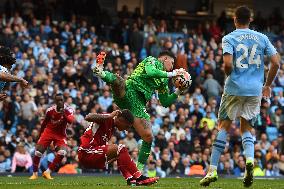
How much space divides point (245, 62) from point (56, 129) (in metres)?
7.68

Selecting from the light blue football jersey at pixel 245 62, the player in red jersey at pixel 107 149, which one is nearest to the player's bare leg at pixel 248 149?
the light blue football jersey at pixel 245 62

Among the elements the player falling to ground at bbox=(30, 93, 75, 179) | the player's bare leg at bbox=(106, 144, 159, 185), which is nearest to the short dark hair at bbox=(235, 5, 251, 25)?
the player's bare leg at bbox=(106, 144, 159, 185)

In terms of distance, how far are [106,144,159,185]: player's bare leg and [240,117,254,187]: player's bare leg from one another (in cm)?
158

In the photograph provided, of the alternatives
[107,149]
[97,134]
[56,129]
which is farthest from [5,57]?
[56,129]

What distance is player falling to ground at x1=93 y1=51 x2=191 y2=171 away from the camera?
1570cm

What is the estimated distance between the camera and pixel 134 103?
53.1 ft

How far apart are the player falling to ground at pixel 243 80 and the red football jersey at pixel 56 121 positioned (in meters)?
6.87

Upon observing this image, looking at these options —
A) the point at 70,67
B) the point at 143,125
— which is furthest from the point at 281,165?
the point at 143,125

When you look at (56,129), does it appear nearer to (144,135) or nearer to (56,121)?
(56,121)

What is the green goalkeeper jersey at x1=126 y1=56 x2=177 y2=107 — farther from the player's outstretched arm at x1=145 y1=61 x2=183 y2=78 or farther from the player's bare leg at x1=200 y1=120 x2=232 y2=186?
the player's bare leg at x1=200 y1=120 x2=232 y2=186

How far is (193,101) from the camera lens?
29.6 meters

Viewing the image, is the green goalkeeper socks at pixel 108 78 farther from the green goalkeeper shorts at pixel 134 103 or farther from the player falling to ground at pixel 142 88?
the green goalkeeper shorts at pixel 134 103

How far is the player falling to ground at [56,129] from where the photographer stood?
20203mm

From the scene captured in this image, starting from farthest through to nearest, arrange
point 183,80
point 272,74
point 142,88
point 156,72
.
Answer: point 142,88 → point 183,80 → point 156,72 → point 272,74
